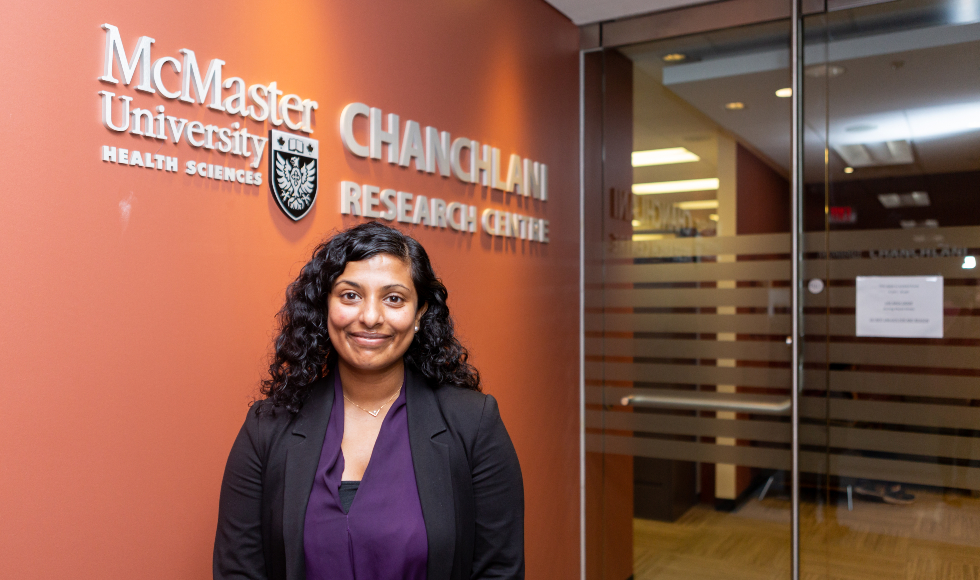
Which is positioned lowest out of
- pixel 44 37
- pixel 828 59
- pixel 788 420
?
pixel 788 420

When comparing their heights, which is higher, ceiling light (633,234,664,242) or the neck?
ceiling light (633,234,664,242)

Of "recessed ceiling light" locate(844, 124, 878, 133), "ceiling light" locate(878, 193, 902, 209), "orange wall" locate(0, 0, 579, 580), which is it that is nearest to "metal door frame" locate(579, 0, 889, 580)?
"recessed ceiling light" locate(844, 124, 878, 133)

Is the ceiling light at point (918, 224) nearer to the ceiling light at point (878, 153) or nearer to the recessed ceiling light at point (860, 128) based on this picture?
the ceiling light at point (878, 153)

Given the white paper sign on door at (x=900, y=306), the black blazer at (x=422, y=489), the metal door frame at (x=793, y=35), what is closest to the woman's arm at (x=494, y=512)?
the black blazer at (x=422, y=489)

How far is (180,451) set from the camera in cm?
207

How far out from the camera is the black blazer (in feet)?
5.66

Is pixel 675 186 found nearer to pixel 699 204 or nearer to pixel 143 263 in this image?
pixel 699 204

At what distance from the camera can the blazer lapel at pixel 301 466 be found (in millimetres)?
1689

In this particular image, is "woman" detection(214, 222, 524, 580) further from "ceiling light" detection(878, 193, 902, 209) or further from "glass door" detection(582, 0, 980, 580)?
"ceiling light" detection(878, 193, 902, 209)

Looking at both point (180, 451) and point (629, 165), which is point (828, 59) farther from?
point (180, 451)

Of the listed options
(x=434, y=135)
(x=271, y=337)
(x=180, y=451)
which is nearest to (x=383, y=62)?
(x=434, y=135)

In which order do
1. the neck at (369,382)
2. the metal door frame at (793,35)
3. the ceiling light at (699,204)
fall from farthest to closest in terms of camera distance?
the ceiling light at (699,204) < the metal door frame at (793,35) < the neck at (369,382)

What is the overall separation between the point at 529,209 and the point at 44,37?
2275 millimetres

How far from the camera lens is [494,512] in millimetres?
1819
